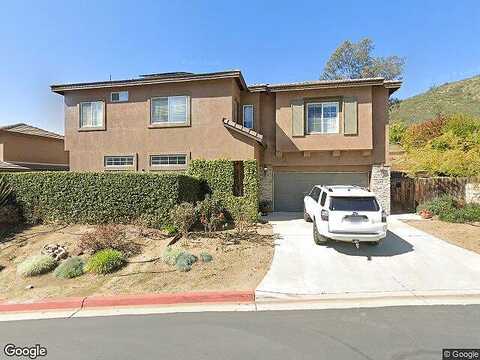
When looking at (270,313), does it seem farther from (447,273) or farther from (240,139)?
(240,139)

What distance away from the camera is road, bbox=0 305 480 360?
4074mm

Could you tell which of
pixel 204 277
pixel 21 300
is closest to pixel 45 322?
pixel 21 300

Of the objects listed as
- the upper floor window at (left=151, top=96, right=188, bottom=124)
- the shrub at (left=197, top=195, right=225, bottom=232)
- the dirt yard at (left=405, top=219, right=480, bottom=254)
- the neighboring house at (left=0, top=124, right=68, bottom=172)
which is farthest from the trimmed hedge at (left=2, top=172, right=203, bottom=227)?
the dirt yard at (left=405, top=219, right=480, bottom=254)

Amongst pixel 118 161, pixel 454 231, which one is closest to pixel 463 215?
pixel 454 231

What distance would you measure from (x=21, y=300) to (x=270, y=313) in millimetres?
5105

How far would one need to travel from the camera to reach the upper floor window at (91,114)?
1566 centimetres

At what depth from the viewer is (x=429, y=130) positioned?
92.8ft

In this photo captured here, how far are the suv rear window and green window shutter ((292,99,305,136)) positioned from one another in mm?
6926

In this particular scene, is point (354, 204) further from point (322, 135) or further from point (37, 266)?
point (37, 266)

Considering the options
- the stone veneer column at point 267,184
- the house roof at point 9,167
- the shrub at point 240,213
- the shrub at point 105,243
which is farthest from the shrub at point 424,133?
the house roof at point 9,167

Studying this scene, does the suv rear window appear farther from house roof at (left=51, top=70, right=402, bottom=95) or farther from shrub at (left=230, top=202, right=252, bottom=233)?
house roof at (left=51, top=70, right=402, bottom=95)

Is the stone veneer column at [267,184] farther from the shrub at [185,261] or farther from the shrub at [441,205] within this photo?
the shrub at [185,261]

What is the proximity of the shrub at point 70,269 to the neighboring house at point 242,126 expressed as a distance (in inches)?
297

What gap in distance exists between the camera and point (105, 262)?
7559 mm
